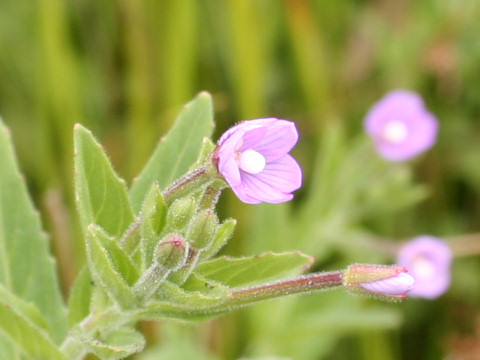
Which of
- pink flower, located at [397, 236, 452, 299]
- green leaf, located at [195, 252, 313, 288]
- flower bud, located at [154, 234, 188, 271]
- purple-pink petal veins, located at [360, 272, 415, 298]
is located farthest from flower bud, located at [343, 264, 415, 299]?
pink flower, located at [397, 236, 452, 299]

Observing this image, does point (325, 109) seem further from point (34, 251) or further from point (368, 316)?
point (34, 251)

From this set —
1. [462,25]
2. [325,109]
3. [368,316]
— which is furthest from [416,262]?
[462,25]

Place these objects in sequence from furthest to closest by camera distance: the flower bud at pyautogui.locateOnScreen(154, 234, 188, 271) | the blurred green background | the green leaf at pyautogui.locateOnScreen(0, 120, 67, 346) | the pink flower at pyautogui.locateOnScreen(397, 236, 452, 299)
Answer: the blurred green background → the pink flower at pyautogui.locateOnScreen(397, 236, 452, 299) → the green leaf at pyautogui.locateOnScreen(0, 120, 67, 346) → the flower bud at pyautogui.locateOnScreen(154, 234, 188, 271)

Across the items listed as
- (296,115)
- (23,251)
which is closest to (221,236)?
(23,251)

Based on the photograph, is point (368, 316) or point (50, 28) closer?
point (368, 316)

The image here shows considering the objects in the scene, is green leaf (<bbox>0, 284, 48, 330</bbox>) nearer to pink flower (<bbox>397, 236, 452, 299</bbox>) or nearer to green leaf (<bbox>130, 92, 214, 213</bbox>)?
green leaf (<bbox>130, 92, 214, 213</bbox>)

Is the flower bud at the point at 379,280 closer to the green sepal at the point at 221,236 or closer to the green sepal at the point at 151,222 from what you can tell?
the green sepal at the point at 221,236
